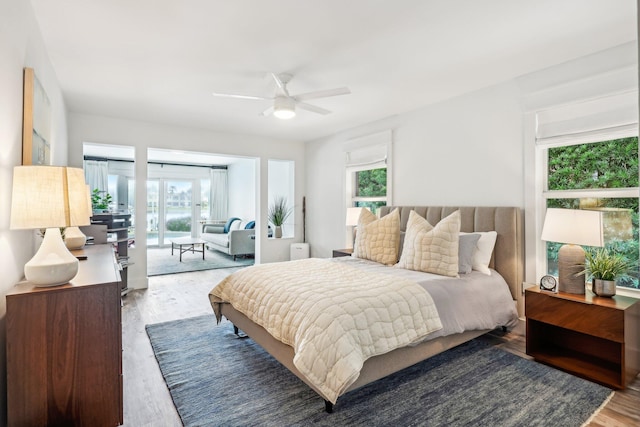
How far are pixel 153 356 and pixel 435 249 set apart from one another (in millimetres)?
2548

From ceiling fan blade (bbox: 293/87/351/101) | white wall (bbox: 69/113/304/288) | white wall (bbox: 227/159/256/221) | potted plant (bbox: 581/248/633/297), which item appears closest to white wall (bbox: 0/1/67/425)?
ceiling fan blade (bbox: 293/87/351/101)

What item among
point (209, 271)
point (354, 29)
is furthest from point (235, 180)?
point (354, 29)

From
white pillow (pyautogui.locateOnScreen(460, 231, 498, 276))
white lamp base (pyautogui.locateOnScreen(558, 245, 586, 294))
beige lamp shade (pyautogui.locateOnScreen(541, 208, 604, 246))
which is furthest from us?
white pillow (pyautogui.locateOnScreen(460, 231, 498, 276))

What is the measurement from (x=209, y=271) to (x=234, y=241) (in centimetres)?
106

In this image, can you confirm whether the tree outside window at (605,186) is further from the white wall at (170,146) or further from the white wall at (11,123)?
the white wall at (170,146)

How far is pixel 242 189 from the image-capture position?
9.28m

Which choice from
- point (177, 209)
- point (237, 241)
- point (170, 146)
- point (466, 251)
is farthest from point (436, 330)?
point (177, 209)

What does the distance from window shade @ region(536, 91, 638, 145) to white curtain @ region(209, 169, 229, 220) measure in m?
8.71

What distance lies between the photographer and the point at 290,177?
6.66 meters

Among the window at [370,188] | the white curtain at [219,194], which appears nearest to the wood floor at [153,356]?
the window at [370,188]

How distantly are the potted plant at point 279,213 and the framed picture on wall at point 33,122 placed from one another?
4160mm

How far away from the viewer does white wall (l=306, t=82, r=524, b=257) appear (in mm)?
3252

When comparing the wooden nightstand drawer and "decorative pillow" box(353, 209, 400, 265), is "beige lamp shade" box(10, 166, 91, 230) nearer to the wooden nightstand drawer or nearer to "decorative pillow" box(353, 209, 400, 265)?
"decorative pillow" box(353, 209, 400, 265)

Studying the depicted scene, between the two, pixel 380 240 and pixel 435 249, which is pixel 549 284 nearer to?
pixel 435 249
